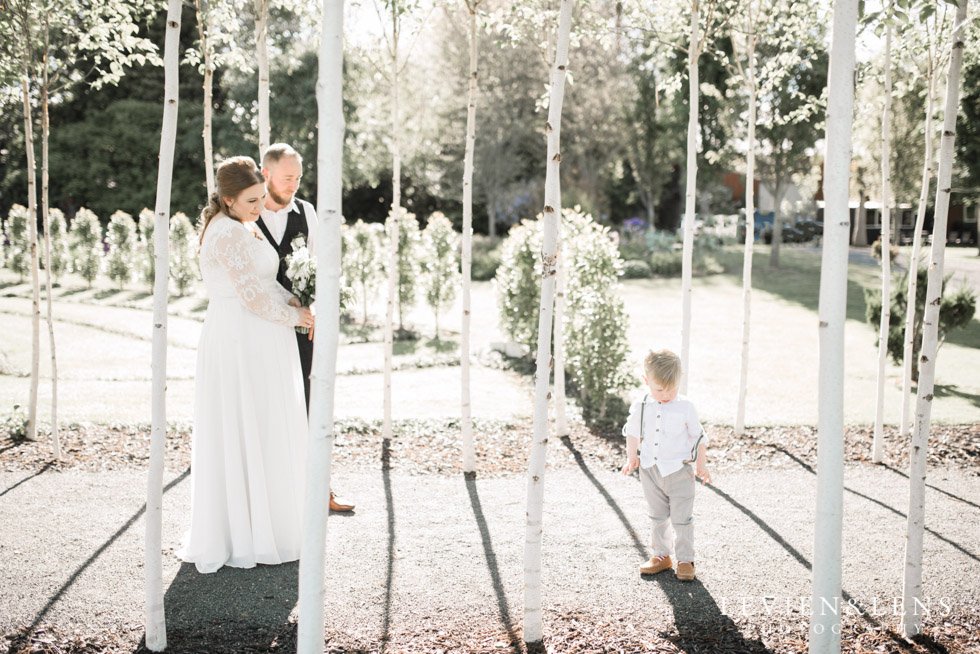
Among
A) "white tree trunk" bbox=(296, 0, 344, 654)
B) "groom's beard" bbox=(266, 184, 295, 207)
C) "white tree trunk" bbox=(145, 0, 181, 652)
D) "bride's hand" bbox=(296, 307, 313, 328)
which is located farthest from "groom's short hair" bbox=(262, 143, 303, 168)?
"white tree trunk" bbox=(296, 0, 344, 654)

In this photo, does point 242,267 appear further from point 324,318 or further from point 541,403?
point 541,403

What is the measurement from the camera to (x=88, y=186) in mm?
28438

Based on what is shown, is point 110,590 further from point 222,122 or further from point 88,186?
point 88,186

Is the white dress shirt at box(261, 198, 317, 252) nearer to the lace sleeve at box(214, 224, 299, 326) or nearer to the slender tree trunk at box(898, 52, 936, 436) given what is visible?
the lace sleeve at box(214, 224, 299, 326)

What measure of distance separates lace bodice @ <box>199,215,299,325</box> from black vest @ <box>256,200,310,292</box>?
34 centimetres

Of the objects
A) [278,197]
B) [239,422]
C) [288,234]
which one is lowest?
[239,422]

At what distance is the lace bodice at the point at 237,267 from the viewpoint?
3.94m

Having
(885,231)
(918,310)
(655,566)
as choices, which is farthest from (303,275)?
(918,310)

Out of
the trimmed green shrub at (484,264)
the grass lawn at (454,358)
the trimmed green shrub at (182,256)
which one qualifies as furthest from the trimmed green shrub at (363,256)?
the trimmed green shrub at (484,264)

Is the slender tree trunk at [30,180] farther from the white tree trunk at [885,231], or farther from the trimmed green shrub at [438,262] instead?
the trimmed green shrub at [438,262]

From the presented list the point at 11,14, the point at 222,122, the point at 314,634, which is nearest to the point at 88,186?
the point at 222,122

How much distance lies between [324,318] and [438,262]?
1110 cm

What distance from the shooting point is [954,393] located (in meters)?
9.07

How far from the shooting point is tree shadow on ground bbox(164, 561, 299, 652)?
3.21 m
